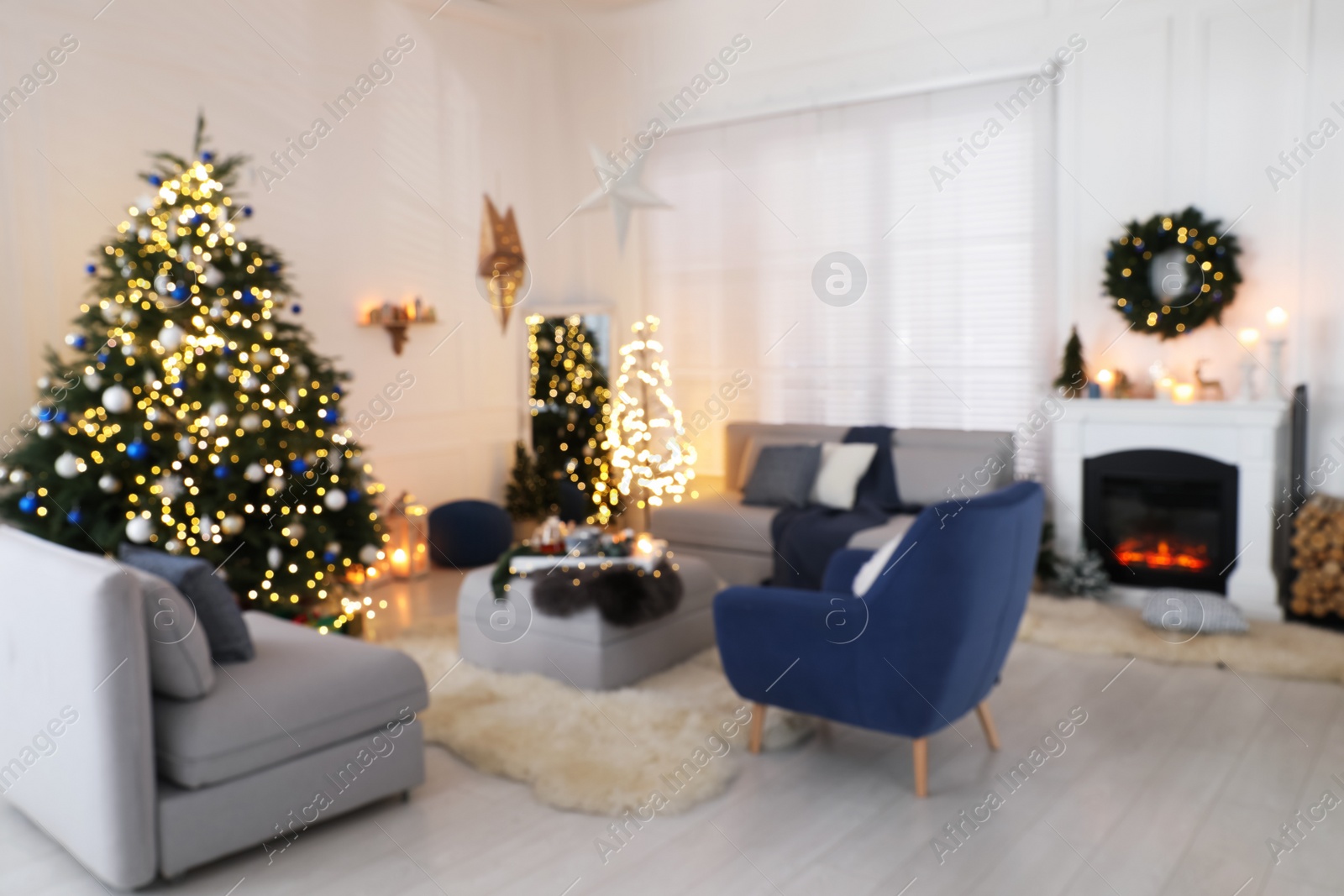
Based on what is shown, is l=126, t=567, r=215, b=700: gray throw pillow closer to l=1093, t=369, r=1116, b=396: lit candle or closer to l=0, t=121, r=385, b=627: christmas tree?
l=0, t=121, r=385, b=627: christmas tree

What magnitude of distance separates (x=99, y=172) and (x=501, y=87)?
303cm

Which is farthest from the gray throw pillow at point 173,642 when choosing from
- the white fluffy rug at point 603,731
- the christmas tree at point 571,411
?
the christmas tree at point 571,411

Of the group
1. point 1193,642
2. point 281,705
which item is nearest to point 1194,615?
point 1193,642

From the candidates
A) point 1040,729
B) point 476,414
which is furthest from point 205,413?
point 1040,729

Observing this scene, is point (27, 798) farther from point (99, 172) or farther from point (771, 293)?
point (771, 293)

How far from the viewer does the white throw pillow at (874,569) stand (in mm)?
3191

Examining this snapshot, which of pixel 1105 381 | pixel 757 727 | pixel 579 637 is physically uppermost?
pixel 1105 381

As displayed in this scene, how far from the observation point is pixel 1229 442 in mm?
5086

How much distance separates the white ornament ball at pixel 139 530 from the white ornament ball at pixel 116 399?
0.45 m

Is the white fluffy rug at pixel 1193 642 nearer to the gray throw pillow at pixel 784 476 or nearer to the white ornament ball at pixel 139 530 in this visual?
the gray throw pillow at pixel 784 476

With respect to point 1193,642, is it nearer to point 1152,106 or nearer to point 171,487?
point 1152,106

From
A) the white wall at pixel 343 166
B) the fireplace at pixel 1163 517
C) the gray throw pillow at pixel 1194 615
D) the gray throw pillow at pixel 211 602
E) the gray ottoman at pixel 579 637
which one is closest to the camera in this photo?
the gray throw pillow at pixel 211 602

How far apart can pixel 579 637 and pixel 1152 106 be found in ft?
13.4

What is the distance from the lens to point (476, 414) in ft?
23.7
